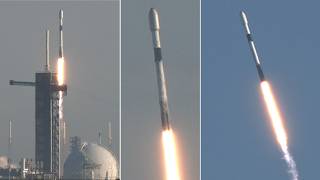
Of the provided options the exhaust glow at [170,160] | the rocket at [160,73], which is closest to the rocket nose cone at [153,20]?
the rocket at [160,73]

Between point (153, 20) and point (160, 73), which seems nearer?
point (160, 73)

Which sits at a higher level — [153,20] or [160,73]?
[153,20]

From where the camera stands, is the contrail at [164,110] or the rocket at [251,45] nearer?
the contrail at [164,110]

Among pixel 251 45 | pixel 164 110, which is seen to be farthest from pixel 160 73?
pixel 251 45

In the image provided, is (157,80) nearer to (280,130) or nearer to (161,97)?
(161,97)

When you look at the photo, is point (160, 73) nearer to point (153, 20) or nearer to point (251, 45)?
point (153, 20)

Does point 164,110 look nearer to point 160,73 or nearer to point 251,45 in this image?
point 160,73

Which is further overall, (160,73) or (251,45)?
(251,45)

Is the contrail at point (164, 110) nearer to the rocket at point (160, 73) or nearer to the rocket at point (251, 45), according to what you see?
the rocket at point (160, 73)
